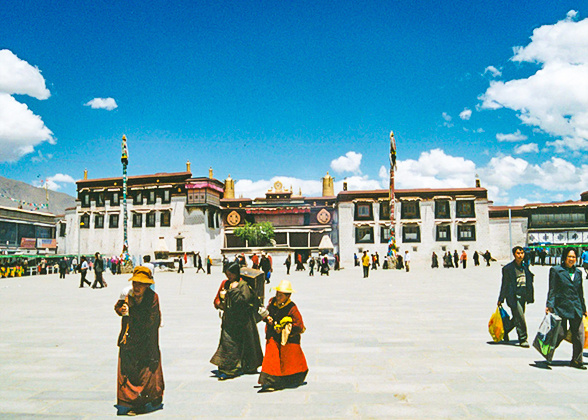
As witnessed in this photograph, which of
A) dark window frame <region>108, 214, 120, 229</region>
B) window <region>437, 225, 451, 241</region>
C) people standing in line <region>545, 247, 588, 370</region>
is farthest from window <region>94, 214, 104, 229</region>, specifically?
people standing in line <region>545, 247, 588, 370</region>

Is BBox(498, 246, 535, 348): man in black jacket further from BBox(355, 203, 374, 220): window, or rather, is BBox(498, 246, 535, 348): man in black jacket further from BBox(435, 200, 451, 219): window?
BBox(435, 200, 451, 219): window

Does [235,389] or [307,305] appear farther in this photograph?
[307,305]

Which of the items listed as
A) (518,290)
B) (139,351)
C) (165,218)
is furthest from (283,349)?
(165,218)

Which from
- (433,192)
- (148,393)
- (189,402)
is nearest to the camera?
(148,393)

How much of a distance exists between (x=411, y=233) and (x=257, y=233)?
17.6 meters

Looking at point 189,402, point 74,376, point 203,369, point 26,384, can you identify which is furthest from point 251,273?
point 26,384

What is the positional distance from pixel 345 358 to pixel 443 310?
569 cm

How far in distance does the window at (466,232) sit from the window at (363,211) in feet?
31.9

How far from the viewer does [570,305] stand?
6055 mm

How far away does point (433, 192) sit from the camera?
50.5 m

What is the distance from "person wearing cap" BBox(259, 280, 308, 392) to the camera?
5285 millimetres

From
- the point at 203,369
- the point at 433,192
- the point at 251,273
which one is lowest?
the point at 203,369

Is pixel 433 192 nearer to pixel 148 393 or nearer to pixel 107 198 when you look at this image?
pixel 107 198

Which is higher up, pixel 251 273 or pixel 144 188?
pixel 144 188
